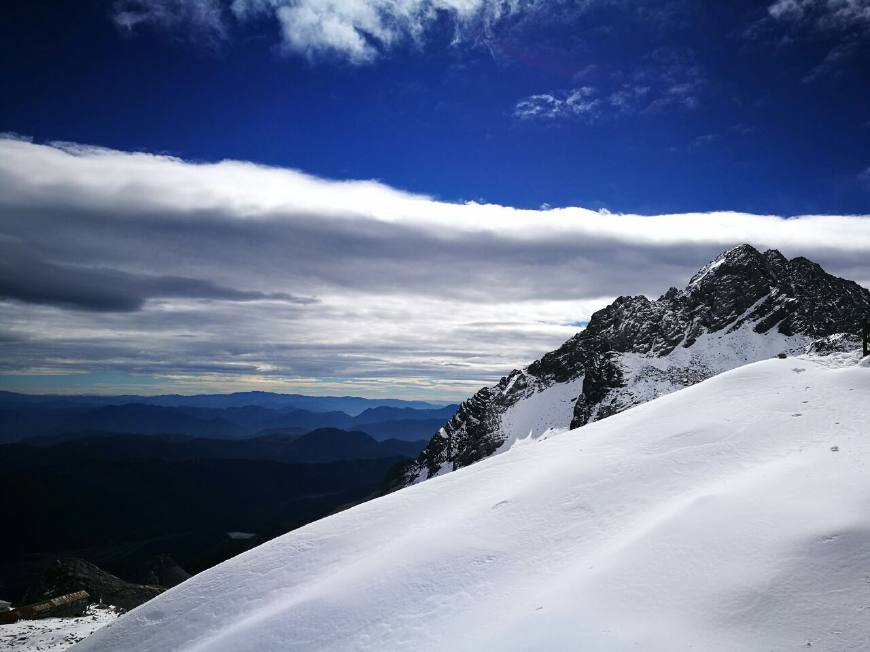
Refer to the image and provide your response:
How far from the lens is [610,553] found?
8773 millimetres

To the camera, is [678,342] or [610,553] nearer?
[610,553]

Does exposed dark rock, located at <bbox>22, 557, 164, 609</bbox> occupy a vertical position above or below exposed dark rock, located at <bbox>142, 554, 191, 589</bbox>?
above

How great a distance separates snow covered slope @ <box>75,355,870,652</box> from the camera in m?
7.05

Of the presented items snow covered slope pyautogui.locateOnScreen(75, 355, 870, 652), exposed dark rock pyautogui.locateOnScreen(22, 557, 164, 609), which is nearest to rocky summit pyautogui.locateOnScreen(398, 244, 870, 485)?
exposed dark rock pyautogui.locateOnScreen(22, 557, 164, 609)

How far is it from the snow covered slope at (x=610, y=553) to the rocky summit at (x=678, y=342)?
453ft

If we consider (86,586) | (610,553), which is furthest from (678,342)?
Result: (610,553)

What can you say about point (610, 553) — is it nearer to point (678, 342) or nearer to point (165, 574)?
point (165, 574)

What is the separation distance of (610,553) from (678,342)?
180 m

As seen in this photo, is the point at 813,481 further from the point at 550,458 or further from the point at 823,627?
the point at 550,458

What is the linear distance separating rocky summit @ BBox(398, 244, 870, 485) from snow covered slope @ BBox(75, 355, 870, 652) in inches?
5437

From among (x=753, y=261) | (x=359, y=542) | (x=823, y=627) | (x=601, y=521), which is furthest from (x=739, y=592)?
(x=753, y=261)

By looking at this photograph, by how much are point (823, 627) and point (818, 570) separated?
3.28 ft

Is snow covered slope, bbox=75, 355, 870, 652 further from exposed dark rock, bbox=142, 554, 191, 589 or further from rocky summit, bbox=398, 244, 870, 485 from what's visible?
rocky summit, bbox=398, 244, 870, 485

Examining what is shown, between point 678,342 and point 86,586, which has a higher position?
point 678,342
